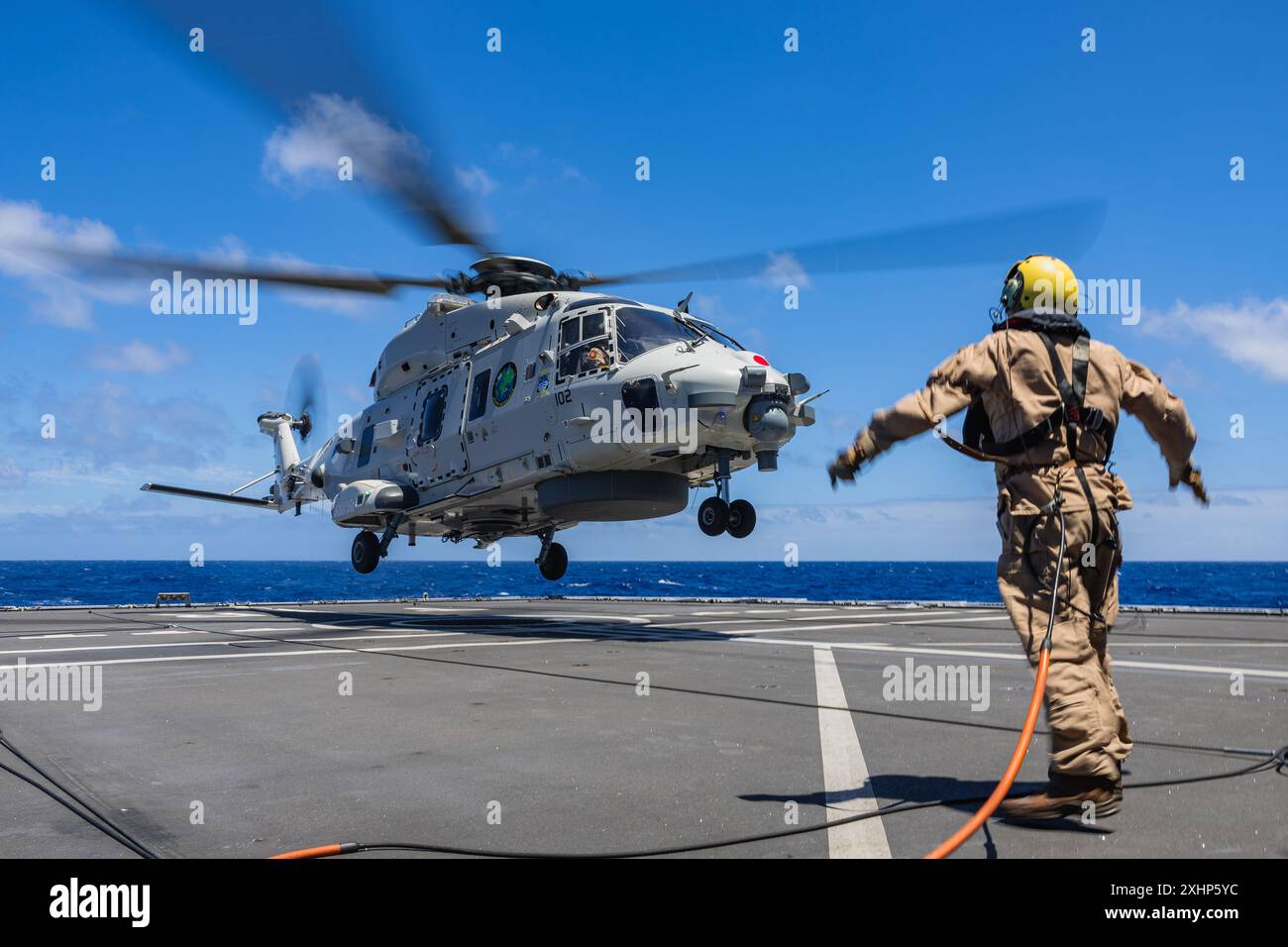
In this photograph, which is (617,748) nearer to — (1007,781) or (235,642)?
(1007,781)

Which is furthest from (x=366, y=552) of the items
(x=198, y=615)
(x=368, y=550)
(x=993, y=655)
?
(x=993, y=655)

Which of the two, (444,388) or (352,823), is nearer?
(352,823)

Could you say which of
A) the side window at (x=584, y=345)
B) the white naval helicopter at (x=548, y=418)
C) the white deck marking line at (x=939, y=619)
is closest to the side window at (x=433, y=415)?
the white naval helicopter at (x=548, y=418)

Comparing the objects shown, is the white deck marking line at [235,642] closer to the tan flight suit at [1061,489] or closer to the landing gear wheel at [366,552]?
the landing gear wheel at [366,552]

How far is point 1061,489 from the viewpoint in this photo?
436cm

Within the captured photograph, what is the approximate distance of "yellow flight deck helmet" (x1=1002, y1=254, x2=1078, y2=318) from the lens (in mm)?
4645

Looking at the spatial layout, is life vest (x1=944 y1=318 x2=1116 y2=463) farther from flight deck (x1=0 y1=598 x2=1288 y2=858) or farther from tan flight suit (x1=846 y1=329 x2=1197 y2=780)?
flight deck (x1=0 y1=598 x2=1288 y2=858)

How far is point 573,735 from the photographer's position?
6164 millimetres

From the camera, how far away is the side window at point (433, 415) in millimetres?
18422

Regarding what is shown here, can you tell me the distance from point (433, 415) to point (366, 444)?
2.97m

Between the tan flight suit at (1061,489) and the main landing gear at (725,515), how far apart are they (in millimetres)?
10660
